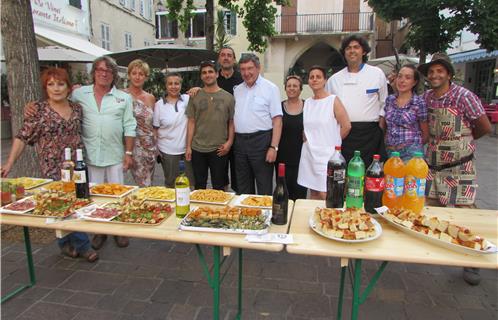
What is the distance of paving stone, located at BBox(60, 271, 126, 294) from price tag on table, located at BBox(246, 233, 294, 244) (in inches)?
66.0

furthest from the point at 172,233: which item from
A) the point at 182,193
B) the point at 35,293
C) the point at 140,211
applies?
the point at 35,293

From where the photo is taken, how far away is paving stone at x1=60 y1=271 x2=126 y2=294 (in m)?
2.91

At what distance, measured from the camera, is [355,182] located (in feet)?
7.12

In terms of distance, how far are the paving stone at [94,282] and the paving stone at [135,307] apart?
286 millimetres

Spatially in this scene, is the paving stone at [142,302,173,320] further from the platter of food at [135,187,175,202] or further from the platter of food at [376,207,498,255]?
the platter of food at [376,207,498,255]

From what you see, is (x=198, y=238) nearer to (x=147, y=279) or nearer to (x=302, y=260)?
(x=147, y=279)

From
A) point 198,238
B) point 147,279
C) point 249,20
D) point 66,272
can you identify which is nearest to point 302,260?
point 147,279

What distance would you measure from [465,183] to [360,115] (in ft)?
3.51

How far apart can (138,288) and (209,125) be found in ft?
5.73

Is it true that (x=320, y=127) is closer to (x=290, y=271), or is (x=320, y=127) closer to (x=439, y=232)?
(x=290, y=271)

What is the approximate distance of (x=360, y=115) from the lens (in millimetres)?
3354

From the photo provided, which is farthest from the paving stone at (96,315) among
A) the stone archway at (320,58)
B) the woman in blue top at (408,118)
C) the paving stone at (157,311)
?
the stone archway at (320,58)

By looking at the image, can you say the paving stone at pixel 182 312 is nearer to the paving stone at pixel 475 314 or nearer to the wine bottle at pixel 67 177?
the wine bottle at pixel 67 177

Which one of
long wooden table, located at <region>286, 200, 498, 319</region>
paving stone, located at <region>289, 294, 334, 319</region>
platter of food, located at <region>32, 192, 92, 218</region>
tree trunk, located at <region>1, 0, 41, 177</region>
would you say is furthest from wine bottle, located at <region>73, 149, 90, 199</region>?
tree trunk, located at <region>1, 0, 41, 177</region>
